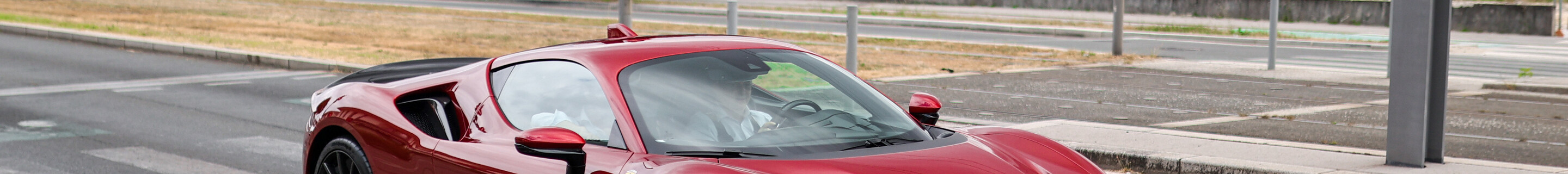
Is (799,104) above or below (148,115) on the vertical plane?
above

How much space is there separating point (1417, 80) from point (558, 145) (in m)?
4.10

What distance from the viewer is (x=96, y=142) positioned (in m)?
7.64

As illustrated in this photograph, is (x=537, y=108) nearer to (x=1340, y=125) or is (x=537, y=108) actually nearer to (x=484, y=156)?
(x=484, y=156)

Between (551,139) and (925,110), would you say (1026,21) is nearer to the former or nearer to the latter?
(925,110)

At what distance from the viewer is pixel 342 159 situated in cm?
476

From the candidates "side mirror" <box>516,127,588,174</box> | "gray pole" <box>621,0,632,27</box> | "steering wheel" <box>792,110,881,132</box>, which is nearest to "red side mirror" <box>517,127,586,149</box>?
"side mirror" <box>516,127,588,174</box>

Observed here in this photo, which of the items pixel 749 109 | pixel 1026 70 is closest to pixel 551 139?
pixel 749 109

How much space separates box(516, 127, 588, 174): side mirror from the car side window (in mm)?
131

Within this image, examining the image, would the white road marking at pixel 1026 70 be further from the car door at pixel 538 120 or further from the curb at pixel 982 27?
the car door at pixel 538 120

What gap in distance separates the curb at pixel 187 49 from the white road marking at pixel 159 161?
5757 millimetres

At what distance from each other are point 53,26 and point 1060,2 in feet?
67.2

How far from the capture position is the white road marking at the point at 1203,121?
8.55m

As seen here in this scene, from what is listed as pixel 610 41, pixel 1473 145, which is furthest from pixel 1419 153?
pixel 610 41

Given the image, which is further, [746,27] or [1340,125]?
[746,27]
